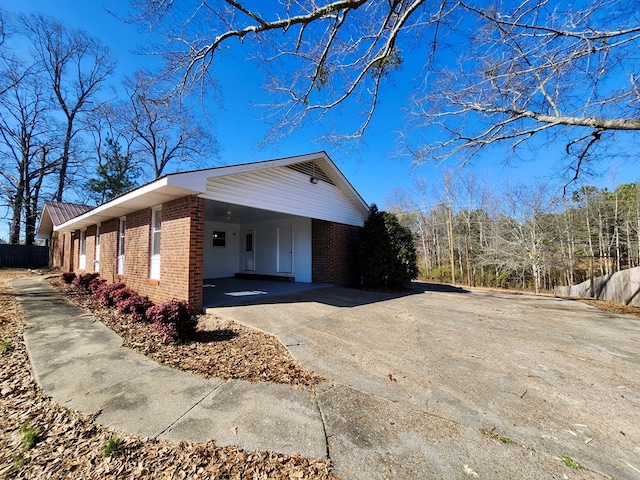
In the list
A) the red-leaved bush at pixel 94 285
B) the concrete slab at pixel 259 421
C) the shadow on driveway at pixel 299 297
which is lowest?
the concrete slab at pixel 259 421

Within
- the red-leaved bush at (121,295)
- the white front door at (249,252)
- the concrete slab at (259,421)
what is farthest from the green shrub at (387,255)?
the concrete slab at (259,421)

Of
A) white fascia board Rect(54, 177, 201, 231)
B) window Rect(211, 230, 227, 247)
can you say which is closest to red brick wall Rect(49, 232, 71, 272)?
white fascia board Rect(54, 177, 201, 231)

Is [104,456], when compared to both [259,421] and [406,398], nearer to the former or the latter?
[259,421]

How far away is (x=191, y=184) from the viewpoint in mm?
5652

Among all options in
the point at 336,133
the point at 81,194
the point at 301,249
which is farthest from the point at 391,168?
the point at 81,194

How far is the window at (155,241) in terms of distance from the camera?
7.29 m

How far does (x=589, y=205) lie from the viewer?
1844 cm

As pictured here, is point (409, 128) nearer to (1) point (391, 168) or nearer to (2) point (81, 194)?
(1) point (391, 168)

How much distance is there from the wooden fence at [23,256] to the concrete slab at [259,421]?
27.3 meters

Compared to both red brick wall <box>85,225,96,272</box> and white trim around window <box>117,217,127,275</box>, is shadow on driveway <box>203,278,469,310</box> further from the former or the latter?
red brick wall <box>85,225,96,272</box>

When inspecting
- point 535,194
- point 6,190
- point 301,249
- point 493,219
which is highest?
point 6,190

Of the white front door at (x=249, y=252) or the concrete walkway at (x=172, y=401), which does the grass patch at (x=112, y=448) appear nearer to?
the concrete walkway at (x=172, y=401)

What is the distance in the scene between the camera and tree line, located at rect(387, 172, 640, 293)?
1691 cm

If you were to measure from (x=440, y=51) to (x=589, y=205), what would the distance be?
21222 mm
